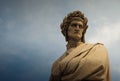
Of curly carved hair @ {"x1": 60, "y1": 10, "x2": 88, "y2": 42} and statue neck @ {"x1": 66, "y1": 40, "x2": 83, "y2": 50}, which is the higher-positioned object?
curly carved hair @ {"x1": 60, "y1": 10, "x2": 88, "y2": 42}

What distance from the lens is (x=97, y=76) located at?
1127 cm

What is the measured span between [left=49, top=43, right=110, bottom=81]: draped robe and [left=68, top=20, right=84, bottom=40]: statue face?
430 millimetres

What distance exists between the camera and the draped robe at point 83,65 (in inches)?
446

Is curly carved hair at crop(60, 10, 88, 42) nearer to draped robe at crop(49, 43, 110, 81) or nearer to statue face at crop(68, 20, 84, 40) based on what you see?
statue face at crop(68, 20, 84, 40)

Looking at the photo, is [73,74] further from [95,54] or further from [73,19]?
[73,19]

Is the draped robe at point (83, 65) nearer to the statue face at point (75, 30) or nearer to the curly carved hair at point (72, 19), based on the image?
the statue face at point (75, 30)

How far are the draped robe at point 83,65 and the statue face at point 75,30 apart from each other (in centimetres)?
43

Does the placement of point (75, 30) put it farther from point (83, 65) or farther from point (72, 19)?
point (83, 65)

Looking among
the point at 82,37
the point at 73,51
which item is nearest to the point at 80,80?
the point at 73,51

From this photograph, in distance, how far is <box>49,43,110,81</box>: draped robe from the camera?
11.3m

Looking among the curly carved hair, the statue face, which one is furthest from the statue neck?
the curly carved hair

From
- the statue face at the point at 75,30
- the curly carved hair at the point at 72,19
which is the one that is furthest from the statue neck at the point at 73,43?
the curly carved hair at the point at 72,19

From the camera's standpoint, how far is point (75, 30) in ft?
41.5

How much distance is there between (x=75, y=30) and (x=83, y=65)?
1.56 m
